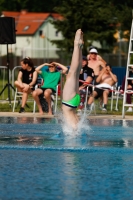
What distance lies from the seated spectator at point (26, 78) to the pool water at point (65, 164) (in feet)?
15.7

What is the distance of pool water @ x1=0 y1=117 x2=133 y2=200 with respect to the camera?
24.4 ft

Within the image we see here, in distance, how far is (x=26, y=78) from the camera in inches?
765

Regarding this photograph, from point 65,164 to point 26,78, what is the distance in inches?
407

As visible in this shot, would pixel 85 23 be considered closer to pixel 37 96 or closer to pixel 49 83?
pixel 49 83

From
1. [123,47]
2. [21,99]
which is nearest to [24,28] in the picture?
[123,47]

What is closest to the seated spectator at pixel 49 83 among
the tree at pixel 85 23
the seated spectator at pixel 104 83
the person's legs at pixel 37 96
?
the person's legs at pixel 37 96

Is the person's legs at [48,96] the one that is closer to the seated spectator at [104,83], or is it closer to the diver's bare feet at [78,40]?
the seated spectator at [104,83]

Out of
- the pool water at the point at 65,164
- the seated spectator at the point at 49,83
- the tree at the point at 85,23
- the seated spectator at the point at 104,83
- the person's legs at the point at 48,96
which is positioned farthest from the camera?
the tree at the point at 85,23

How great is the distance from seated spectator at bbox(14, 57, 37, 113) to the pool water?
480cm

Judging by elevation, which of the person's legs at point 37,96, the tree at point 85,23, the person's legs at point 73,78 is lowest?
the person's legs at point 37,96

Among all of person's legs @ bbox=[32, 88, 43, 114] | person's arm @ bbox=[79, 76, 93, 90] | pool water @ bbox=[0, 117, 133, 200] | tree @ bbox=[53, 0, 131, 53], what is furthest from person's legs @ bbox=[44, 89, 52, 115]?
tree @ bbox=[53, 0, 131, 53]

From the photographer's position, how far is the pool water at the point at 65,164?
7441mm

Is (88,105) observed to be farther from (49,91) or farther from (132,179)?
(132,179)

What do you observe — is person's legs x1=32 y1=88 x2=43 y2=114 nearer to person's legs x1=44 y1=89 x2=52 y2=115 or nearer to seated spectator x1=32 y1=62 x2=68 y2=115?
seated spectator x1=32 y1=62 x2=68 y2=115
